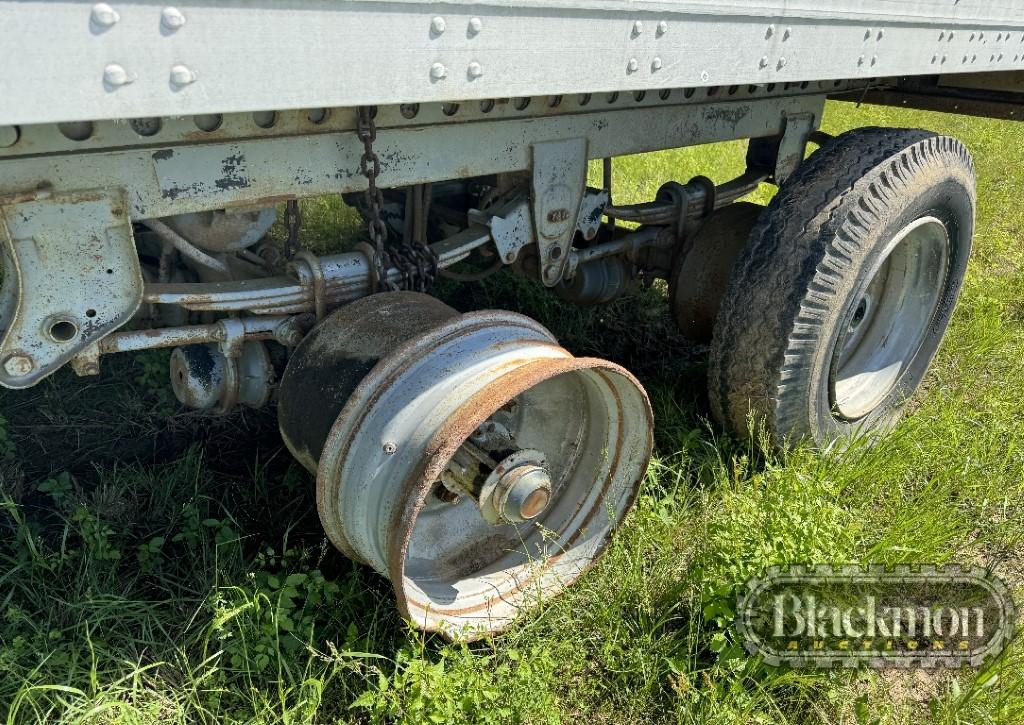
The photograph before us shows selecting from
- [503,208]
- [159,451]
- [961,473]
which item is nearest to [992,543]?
[961,473]

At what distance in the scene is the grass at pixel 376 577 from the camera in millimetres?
2027

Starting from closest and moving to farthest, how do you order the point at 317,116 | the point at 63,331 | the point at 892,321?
the point at 63,331, the point at 317,116, the point at 892,321

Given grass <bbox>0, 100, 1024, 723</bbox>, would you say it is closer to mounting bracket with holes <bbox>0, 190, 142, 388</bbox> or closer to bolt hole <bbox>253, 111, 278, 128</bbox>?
mounting bracket with holes <bbox>0, 190, 142, 388</bbox>

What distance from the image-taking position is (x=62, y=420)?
2.93 meters

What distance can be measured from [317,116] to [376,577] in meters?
1.32

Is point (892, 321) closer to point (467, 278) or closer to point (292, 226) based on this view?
point (467, 278)

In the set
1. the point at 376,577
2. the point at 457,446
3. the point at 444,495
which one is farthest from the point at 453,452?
the point at 376,577

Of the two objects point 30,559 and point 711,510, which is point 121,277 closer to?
point 30,559

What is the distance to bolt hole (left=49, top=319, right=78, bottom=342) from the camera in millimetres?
1727

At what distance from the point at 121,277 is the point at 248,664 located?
0.99 metres

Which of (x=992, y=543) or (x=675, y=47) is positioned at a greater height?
(x=675, y=47)

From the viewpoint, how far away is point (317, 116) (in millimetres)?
1905

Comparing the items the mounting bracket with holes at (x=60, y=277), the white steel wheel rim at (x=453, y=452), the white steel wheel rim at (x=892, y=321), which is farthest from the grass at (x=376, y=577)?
the mounting bracket with holes at (x=60, y=277)

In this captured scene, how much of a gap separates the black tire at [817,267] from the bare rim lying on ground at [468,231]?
0.4 inches
